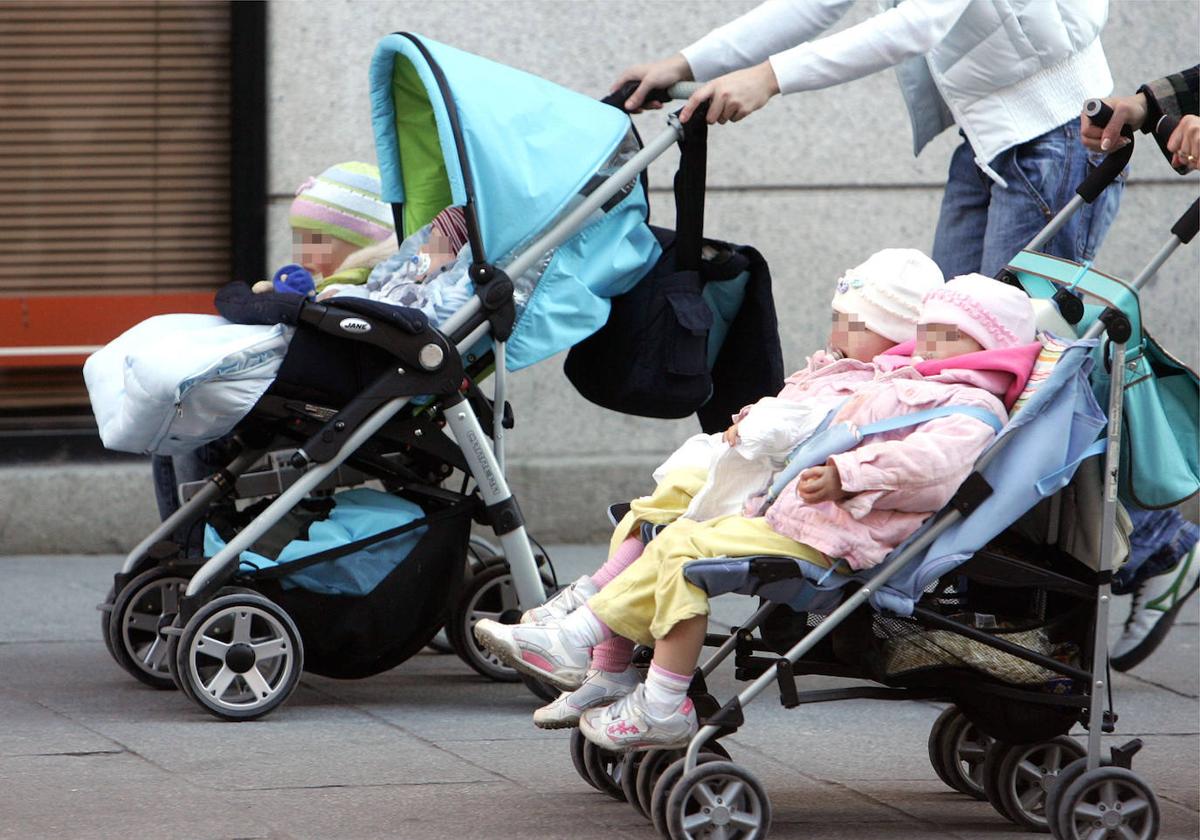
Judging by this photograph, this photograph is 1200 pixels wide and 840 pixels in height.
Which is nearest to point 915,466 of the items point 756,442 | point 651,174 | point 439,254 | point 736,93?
point 756,442

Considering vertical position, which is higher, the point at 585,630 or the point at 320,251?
the point at 320,251

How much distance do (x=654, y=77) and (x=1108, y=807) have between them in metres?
2.24

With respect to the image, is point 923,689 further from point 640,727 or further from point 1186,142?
point 1186,142

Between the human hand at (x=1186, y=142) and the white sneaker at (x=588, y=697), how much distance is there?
151 centimetres

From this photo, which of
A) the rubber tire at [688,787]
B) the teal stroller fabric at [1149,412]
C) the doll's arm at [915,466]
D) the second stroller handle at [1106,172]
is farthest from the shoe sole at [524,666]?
the second stroller handle at [1106,172]

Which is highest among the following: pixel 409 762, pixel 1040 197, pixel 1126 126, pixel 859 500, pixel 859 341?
pixel 1126 126

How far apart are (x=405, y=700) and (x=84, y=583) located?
1952 mm

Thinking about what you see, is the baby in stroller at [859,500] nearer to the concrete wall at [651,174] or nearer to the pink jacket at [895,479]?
the pink jacket at [895,479]

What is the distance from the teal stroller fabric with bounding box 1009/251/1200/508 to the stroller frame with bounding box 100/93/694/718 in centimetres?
138

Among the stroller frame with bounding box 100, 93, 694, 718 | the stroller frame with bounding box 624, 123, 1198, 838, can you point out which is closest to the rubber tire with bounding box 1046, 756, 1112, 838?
the stroller frame with bounding box 624, 123, 1198, 838

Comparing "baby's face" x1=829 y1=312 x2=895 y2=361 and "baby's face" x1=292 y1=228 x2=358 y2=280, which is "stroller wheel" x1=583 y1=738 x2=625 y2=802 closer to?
"baby's face" x1=829 y1=312 x2=895 y2=361

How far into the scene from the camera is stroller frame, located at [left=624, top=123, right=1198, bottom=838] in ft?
11.8

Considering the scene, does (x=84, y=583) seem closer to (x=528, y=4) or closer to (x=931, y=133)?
(x=528, y=4)

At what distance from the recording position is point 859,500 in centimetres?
356
